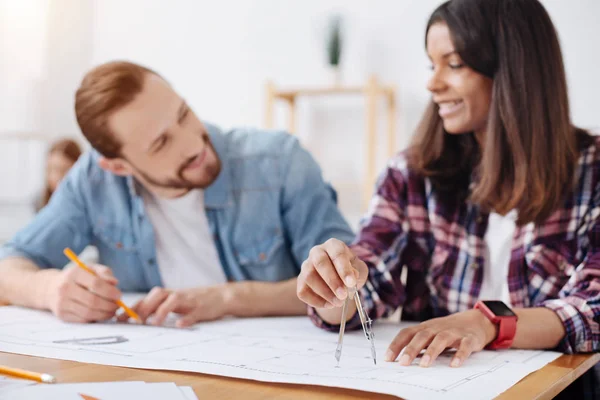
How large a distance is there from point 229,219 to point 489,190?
1.86 ft

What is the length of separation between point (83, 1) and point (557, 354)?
3.78 meters

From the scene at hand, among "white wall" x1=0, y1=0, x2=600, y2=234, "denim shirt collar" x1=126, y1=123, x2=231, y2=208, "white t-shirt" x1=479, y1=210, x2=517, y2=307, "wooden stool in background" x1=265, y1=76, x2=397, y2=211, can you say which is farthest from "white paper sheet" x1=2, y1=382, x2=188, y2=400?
"white wall" x1=0, y1=0, x2=600, y2=234

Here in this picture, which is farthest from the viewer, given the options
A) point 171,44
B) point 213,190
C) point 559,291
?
point 171,44

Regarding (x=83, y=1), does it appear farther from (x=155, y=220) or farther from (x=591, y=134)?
(x=591, y=134)

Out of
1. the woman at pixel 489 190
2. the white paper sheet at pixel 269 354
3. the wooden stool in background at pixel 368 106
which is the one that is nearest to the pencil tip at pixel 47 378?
the white paper sheet at pixel 269 354

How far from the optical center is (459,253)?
1218mm

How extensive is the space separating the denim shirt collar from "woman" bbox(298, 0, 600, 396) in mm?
363

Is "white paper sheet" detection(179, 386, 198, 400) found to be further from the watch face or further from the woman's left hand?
the watch face

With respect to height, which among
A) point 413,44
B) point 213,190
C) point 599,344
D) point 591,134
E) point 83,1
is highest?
point 83,1

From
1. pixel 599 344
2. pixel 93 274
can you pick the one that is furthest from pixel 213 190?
pixel 599 344

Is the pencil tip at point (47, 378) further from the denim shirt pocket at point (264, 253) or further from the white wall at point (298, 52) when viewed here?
the white wall at point (298, 52)

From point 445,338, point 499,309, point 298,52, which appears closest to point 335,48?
point 298,52

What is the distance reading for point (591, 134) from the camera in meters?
1.19

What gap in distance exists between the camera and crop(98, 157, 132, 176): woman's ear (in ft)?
4.78
